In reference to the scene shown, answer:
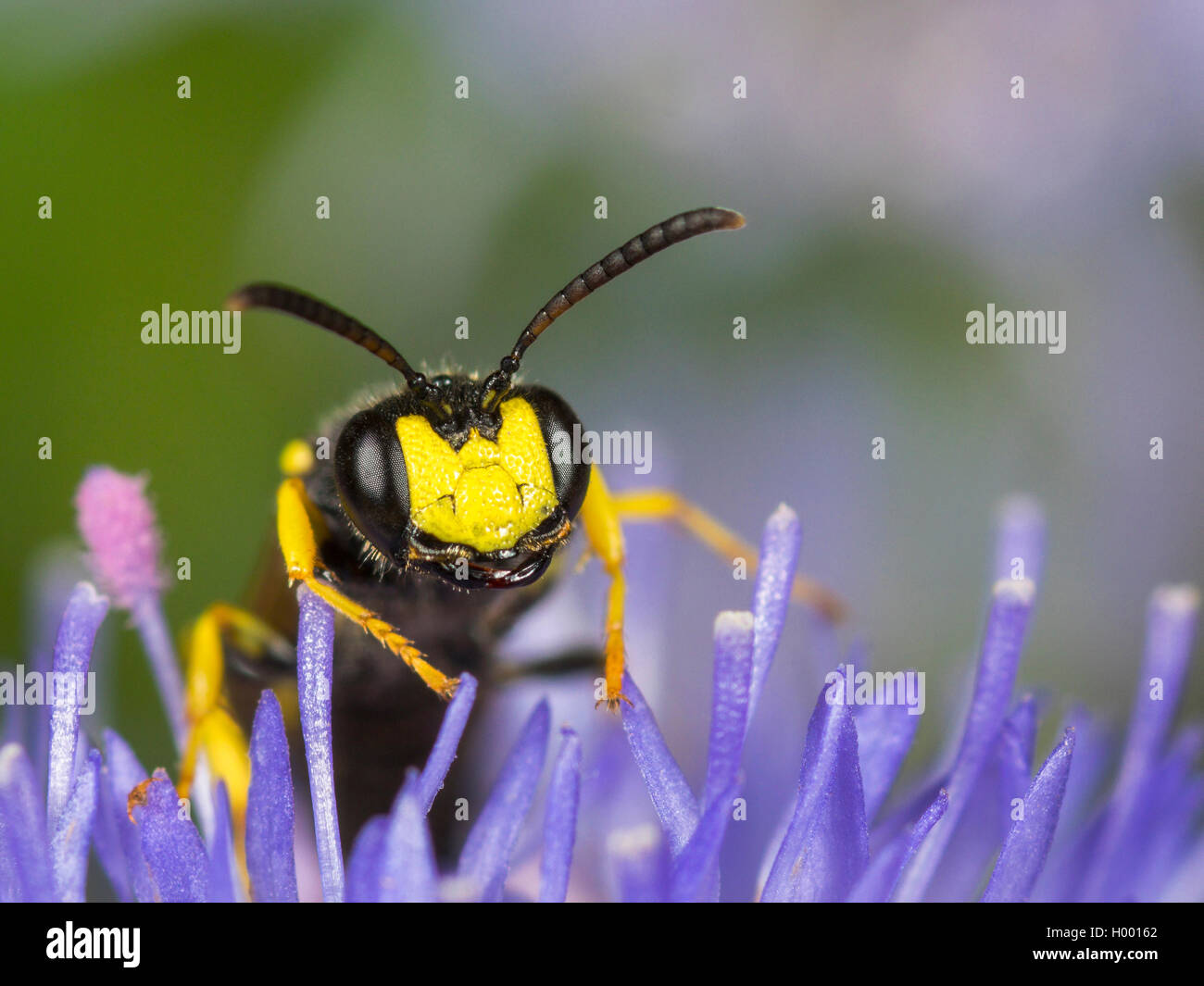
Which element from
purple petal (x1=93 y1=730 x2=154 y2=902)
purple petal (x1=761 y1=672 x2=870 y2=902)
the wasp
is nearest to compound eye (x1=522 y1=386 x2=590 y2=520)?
the wasp

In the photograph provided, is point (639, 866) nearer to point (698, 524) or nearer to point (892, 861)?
point (892, 861)

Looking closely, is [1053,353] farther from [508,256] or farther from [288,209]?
[288,209]

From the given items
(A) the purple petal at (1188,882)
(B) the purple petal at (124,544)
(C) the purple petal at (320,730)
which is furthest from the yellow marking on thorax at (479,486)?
(A) the purple petal at (1188,882)

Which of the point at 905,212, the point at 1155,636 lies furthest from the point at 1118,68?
the point at 1155,636

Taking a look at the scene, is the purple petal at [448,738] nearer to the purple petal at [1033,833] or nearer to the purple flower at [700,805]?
the purple flower at [700,805]

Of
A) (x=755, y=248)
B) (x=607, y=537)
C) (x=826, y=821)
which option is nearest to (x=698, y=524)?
(x=607, y=537)
